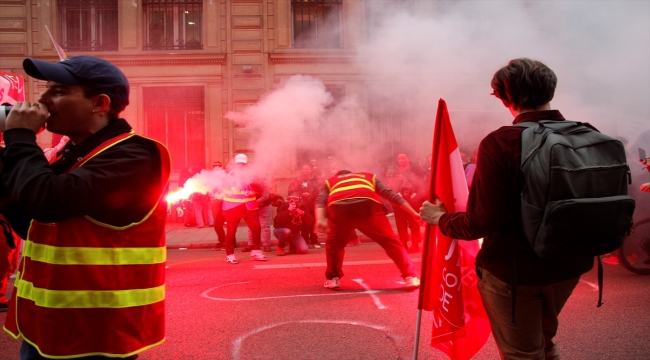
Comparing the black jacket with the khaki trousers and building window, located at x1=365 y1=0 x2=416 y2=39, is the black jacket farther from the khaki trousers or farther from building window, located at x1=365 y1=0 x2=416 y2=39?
building window, located at x1=365 y1=0 x2=416 y2=39

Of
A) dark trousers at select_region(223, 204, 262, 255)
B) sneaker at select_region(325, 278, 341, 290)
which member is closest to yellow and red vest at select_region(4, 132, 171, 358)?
sneaker at select_region(325, 278, 341, 290)

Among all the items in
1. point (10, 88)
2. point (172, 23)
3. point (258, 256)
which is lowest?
point (258, 256)

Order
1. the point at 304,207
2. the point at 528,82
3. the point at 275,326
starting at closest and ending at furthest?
the point at 528,82 < the point at 275,326 < the point at 304,207

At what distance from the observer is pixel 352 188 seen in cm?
549

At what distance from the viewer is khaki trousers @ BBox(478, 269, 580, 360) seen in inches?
73.9

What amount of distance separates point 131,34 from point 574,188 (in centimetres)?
1338

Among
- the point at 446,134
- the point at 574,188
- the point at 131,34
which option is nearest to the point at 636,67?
the point at 446,134

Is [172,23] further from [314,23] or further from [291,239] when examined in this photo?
[291,239]

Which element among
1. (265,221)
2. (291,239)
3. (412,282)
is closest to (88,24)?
(265,221)

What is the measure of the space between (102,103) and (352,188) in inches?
157

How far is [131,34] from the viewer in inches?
512

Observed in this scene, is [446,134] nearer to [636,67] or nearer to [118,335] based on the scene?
[118,335]

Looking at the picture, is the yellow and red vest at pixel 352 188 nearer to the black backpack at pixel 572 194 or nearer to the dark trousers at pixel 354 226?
the dark trousers at pixel 354 226

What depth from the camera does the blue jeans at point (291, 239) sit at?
832 centimetres
